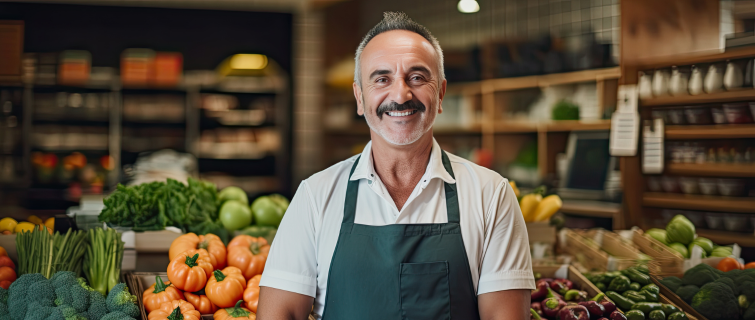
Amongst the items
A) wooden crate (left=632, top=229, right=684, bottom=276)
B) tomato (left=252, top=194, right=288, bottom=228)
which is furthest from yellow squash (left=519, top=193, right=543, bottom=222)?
tomato (left=252, top=194, right=288, bottom=228)

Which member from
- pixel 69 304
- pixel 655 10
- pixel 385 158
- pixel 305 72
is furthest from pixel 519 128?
pixel 69 304

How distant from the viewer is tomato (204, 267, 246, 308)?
6.79ft

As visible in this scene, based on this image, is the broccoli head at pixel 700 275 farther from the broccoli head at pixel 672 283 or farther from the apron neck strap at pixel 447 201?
the apron neck strap at pixel 447 201

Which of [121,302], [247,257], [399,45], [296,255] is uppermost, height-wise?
[399,45]

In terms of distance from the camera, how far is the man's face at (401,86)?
159 centimetres

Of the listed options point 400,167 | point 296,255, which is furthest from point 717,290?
point 296,255

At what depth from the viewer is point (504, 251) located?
1.58m

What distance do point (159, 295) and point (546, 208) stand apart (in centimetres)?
202

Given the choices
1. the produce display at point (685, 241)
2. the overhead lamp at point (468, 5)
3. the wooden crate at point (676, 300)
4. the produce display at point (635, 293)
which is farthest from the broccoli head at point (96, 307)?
the overhead lamp at point (468, 5)

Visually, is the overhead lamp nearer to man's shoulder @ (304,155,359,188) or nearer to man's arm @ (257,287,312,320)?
man's shoulder @ (304,155,359,188)

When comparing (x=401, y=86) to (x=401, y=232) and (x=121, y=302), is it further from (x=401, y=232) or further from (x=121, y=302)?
(x=121, y=302)

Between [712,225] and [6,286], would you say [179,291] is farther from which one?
[712,225]

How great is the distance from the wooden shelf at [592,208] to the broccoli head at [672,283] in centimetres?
209

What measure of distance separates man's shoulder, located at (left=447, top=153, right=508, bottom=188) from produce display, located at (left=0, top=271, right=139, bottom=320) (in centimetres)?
116
